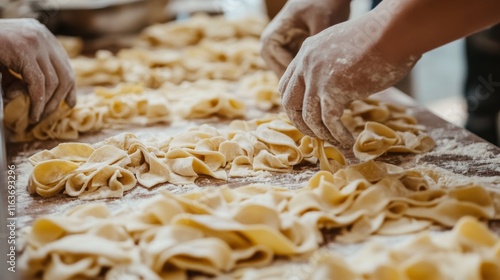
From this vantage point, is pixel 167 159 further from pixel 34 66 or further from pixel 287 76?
pixel 34 66

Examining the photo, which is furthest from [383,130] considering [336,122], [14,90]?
[14,90]

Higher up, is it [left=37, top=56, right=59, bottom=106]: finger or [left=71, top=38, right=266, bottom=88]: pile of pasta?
[left=37, top=56, right=59, bottom=106]: finger

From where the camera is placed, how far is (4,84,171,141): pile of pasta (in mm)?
2223

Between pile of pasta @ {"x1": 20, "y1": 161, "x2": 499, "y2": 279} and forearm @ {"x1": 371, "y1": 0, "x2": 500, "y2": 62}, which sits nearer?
pile of pasta @ {"x1": 20, "y1": 161, "x2": 499, "y2": 279}

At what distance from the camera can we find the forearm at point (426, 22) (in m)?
1.55

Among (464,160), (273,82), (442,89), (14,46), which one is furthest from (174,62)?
(442,89)

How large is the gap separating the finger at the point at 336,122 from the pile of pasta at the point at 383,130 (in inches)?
8.0

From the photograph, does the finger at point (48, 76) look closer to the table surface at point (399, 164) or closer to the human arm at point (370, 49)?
the table surface at point (399, 164)

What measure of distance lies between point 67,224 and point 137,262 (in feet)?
0.78

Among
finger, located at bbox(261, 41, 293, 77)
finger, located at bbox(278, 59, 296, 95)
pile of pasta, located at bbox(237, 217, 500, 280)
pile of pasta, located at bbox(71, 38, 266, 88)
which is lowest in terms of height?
pile of pasta, located at bbox(71, 38, 266, 88)

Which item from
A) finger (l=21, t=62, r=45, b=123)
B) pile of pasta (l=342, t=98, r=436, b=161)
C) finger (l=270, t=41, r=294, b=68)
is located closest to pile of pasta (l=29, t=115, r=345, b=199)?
pile of pasta (l=342, t=98, r=436, b=161)

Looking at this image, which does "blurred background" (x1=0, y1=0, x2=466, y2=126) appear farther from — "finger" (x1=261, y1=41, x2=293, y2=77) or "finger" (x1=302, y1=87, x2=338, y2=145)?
"finger" (x1=302, y1=87, x2=338, y2=145)

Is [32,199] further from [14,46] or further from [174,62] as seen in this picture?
[174,62]

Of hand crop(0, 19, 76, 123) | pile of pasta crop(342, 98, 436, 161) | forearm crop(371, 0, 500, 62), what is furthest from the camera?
hand crop(0, 19, 76, 123)
